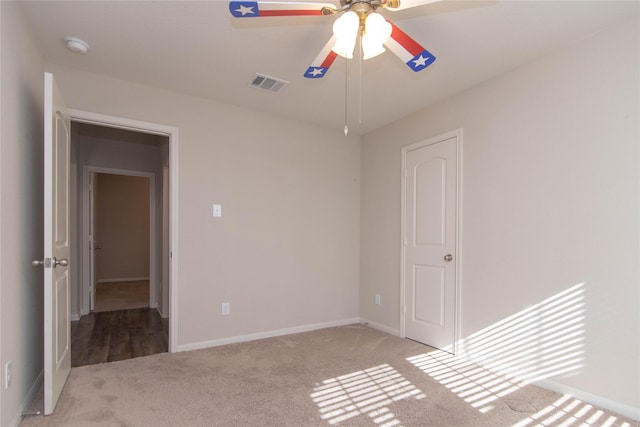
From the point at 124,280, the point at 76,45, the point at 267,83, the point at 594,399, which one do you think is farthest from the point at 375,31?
the point at 124,280

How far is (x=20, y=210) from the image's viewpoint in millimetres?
1973

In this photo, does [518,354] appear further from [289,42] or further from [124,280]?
[124,280]

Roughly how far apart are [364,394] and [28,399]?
2.06 meters

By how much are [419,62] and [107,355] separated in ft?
11.1

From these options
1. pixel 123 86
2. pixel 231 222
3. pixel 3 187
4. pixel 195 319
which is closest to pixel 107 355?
pixel 195 319

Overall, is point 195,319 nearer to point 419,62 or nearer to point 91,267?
point 91,267

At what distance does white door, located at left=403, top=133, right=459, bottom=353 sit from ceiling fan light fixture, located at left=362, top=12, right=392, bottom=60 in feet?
5.78

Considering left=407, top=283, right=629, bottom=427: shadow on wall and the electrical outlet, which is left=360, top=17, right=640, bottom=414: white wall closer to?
left=407, top=283, right=629, bottom=427: shadow on wall

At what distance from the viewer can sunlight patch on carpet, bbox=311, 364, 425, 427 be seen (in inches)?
81.2

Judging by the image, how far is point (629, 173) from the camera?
6.67 feet

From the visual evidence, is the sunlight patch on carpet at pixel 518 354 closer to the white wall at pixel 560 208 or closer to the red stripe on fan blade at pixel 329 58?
the white wall at pixel 560 208

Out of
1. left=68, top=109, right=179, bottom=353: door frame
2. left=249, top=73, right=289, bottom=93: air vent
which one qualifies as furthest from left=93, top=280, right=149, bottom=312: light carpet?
left=249, top=73, right=289, bottom=93: air vent

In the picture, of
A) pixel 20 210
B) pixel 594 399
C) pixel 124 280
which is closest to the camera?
pixel 20 210

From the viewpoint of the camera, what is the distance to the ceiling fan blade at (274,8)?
4.61ft
